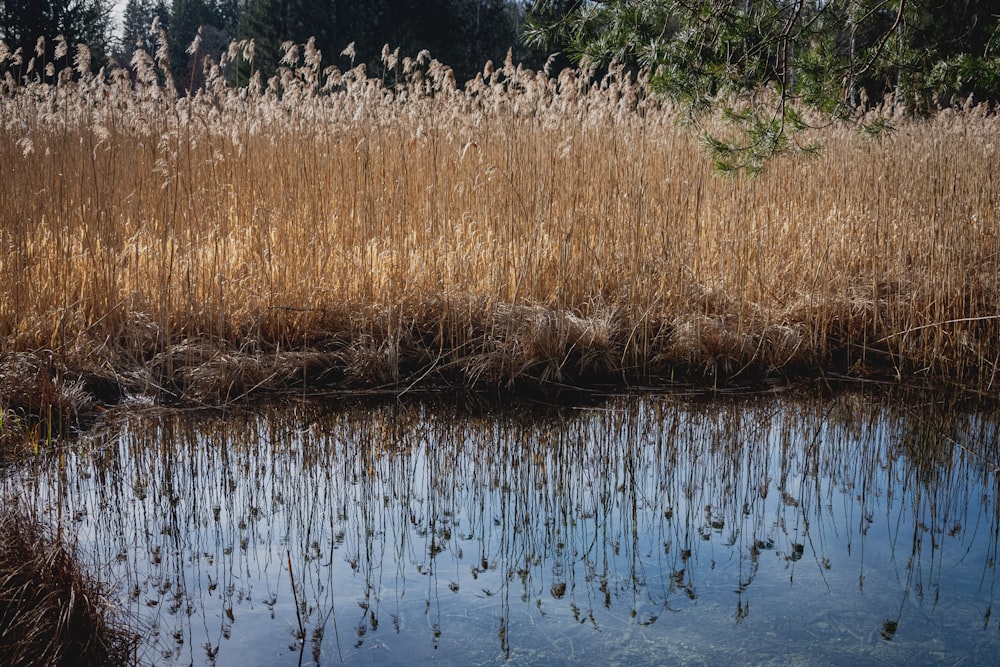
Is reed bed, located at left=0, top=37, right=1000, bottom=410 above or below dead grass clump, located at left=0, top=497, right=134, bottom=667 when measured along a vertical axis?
above

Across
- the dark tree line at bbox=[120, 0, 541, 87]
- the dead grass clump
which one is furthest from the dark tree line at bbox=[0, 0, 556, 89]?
the dead grass clump

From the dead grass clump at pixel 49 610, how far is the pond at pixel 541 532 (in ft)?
0.28

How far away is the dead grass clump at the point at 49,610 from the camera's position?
5.92 ft

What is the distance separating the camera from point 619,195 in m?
4.77

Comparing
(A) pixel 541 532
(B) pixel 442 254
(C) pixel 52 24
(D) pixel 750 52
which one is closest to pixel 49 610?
(A) pixel 541 532

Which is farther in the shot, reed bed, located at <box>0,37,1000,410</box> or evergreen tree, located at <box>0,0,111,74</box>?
evergreen tree, located at <box>0,0,111,74</box>

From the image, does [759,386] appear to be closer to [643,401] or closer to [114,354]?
[643,401]

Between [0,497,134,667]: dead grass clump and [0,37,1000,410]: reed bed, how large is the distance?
5.65 feet

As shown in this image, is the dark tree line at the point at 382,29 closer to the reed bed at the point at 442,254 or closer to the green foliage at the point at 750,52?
the reed bed at the point at 442,254

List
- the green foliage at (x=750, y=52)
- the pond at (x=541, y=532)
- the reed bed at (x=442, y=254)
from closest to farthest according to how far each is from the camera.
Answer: the pond at (x=541, y=532), the green foliage at (x=750, y=52), the reed bed at (x=442, y=254)

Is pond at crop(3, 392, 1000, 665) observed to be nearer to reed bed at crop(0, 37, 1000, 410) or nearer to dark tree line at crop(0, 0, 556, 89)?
reed bed at crop(0, 37, 1000, 410)

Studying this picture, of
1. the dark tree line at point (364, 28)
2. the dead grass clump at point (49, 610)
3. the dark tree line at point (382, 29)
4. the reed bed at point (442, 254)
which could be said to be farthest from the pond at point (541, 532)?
the dark tree line at point (382, 29)

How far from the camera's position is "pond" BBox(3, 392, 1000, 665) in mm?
2074

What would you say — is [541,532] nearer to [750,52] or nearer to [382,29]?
[750,52]
